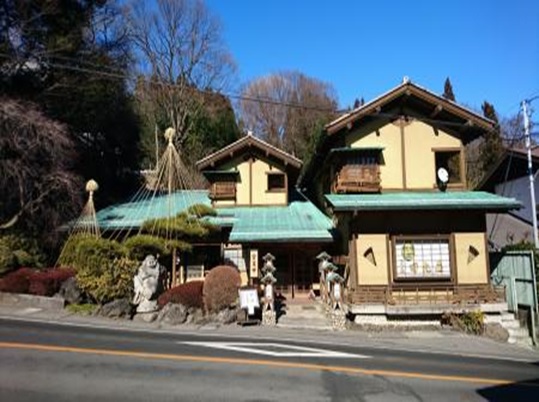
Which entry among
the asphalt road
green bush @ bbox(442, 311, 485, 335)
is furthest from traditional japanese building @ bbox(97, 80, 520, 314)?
the asphalt road

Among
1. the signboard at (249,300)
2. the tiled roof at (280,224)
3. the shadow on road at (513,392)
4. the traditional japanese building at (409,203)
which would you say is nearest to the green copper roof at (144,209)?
the tiled roof at (280,224)

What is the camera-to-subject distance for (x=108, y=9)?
87.4 feet

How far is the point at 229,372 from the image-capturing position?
9.52 metres

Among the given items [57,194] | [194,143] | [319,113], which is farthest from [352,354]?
[319,113]

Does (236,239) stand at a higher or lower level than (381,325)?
higher

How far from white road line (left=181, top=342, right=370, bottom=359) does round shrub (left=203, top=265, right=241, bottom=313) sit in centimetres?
503

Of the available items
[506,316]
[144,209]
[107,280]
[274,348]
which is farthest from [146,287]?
[506,316]

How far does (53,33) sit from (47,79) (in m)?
2.07

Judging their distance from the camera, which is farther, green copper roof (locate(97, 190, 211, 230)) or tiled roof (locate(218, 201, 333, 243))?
green copper roof (locate(97, 190, 211, 230))

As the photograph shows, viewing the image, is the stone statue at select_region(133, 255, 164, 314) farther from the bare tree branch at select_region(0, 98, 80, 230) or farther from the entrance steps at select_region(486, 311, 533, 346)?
the entrance steps at select_region(486, 311, 533, 346)

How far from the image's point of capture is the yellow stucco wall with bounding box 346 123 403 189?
21078mm

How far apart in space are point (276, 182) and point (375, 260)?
798 centimetres

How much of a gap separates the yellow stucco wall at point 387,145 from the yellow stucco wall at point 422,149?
13.0 inches

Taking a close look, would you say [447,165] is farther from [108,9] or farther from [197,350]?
[108,9]
